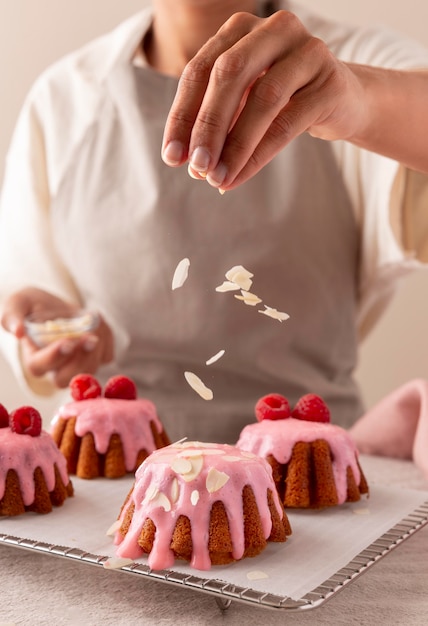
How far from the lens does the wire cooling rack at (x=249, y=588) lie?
3.15 ft

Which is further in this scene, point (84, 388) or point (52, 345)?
Answer: point (52, 345)

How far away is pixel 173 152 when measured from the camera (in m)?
1.11

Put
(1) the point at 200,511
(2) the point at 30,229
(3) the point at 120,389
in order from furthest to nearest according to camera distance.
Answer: (2) the point at 30,229, (3) the point at 120,389, (1) the point at 200,511

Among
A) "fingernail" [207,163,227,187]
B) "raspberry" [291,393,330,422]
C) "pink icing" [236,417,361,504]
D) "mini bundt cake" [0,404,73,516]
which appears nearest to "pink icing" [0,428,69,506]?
"mini bundt cake" [0,404,73,516]

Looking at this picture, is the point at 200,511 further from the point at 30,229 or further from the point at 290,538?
the point at 30,229

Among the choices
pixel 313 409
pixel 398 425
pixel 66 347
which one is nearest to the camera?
pixel 313 409

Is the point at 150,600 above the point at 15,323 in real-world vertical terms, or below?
below

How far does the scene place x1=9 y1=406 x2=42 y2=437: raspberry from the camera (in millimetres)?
1372

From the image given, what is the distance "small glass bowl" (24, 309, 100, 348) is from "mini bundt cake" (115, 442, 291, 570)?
0.86 m

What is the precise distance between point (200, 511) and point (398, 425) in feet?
2.44

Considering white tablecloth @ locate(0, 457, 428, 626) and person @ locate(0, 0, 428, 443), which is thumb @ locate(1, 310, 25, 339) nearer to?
person @ locate(0, 0, 428, 443)

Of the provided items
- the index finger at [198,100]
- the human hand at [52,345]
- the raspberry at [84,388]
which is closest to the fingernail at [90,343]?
the human hand at [52,345]

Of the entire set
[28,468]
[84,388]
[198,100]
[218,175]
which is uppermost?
[198,100]

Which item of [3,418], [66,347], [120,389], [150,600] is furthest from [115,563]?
[66,347]
